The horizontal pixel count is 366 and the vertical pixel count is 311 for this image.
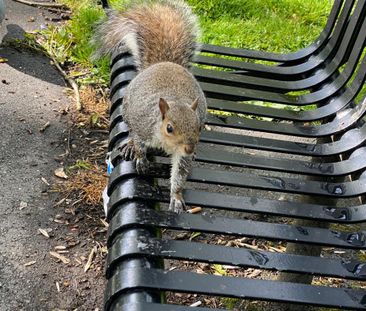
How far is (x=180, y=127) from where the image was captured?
56.7 inches

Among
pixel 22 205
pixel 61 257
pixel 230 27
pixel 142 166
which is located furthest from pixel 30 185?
pixel 230 27

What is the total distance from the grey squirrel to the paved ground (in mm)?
494

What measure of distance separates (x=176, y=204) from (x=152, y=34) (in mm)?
664

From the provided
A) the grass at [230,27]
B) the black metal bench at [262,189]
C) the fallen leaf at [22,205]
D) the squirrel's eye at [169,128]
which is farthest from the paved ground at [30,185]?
the squirrel's eye at [169,128]

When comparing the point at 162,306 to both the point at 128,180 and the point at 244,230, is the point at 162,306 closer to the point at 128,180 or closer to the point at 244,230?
the point at 244,230

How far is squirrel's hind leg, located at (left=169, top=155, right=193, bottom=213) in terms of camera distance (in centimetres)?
132

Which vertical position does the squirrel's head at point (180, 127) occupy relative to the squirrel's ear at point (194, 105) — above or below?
below

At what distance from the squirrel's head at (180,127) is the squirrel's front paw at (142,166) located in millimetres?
71

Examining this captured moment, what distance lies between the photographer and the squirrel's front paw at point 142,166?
1.40 m

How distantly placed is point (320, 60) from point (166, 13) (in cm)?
50

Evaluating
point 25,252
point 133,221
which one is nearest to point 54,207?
point 25,252

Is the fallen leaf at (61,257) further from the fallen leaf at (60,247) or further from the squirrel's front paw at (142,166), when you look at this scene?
the squirrel's front paw at (142,166)

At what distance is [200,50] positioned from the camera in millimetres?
1896

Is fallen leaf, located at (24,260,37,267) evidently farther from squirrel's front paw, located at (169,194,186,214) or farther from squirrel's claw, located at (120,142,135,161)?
squirrel's front paw, located at (169,194,186,214)
